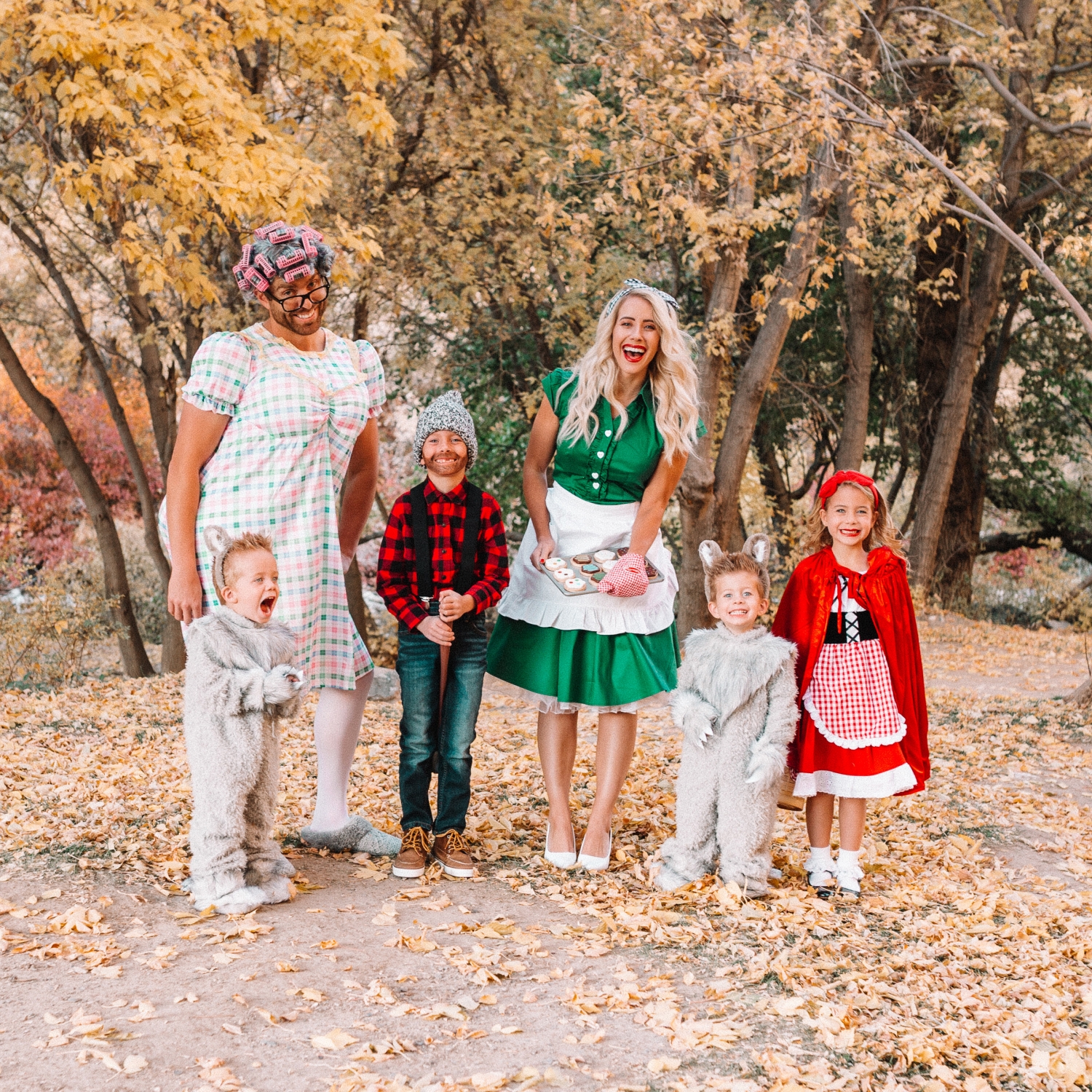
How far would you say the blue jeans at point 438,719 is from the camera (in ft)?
12.3

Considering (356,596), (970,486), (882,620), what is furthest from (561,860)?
(970,486)

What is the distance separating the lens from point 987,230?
11.7 m

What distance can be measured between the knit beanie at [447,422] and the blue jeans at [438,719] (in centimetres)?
58

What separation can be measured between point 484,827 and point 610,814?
703mm

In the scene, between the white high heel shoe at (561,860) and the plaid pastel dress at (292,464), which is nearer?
the plaid pastel dress at (292,464)

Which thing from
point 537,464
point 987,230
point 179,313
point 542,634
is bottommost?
point 542,634

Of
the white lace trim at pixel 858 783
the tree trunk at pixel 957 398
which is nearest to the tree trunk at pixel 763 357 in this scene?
the tree trunk at pixel 957 398

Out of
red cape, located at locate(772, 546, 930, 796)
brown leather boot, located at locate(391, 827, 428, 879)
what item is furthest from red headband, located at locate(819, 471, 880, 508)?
brown leather boot, located at locate(391, 827, 428, 879)

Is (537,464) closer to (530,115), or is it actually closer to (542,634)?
(542,634)

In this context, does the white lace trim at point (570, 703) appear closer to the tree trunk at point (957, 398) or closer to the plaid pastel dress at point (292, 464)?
the plaid pastel dress at point (292, 464)

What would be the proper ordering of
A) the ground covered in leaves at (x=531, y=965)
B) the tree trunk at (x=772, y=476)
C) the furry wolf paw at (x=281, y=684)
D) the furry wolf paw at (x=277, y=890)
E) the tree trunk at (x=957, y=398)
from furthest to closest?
the tree trunk at (x=772, y=476) < the tree trunk at (x=957, y=398) < the furry wolf paw at (x=277, y=890) < the furry wolf paw at (x=281, y=684) < the ground covered in leaves at (x=531, y=965)

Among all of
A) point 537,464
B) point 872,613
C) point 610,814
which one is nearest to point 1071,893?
point 872,613

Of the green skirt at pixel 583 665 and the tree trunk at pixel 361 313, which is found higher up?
the tree trunk at pixel 361 313

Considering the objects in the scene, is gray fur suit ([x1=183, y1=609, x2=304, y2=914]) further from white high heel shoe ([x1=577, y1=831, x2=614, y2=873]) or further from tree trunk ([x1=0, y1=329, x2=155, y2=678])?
tree trunk ([x1=0, y1=329, x2=155, y2=678])
